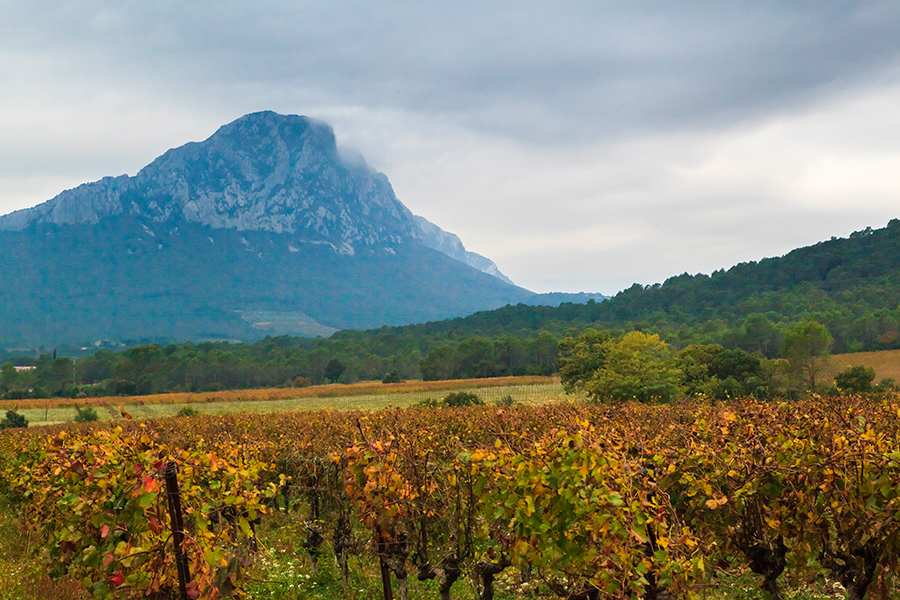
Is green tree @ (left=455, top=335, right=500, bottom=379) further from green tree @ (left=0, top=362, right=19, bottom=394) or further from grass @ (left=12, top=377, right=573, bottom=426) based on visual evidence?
green tree @ (left=0, top=362, right=19, bottom=394)

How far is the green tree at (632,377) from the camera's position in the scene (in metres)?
44.5

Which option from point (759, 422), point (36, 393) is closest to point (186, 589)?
point (759, 422)

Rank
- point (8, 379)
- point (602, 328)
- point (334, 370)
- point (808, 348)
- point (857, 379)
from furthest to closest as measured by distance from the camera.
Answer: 1. point (602, 328)
2. point (334, 370)
3. point (8, 379)
4. point (808, 348)
5. point (857, 379)

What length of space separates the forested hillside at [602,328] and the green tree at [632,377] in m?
36.3

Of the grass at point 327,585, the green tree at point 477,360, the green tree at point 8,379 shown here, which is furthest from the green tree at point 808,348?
the green tree at point 8,379

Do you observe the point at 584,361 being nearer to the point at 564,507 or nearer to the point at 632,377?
the point at 632,377

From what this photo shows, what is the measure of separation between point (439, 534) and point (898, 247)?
449ft

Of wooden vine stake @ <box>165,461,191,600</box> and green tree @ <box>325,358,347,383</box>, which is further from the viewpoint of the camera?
green tree @ <box>325,358,347,383</box>

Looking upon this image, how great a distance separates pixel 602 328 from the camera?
4700 inches

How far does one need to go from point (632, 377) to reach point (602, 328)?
7528 centimetres

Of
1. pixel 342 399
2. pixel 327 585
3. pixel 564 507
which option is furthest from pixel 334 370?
pixel 564 507

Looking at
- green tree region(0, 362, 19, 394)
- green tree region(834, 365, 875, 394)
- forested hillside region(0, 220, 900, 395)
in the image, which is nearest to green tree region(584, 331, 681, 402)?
green tree region(834, 365, 875, 394)

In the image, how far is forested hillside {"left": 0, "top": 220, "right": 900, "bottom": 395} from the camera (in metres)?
89.1

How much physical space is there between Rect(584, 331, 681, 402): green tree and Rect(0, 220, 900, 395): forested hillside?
119ft
